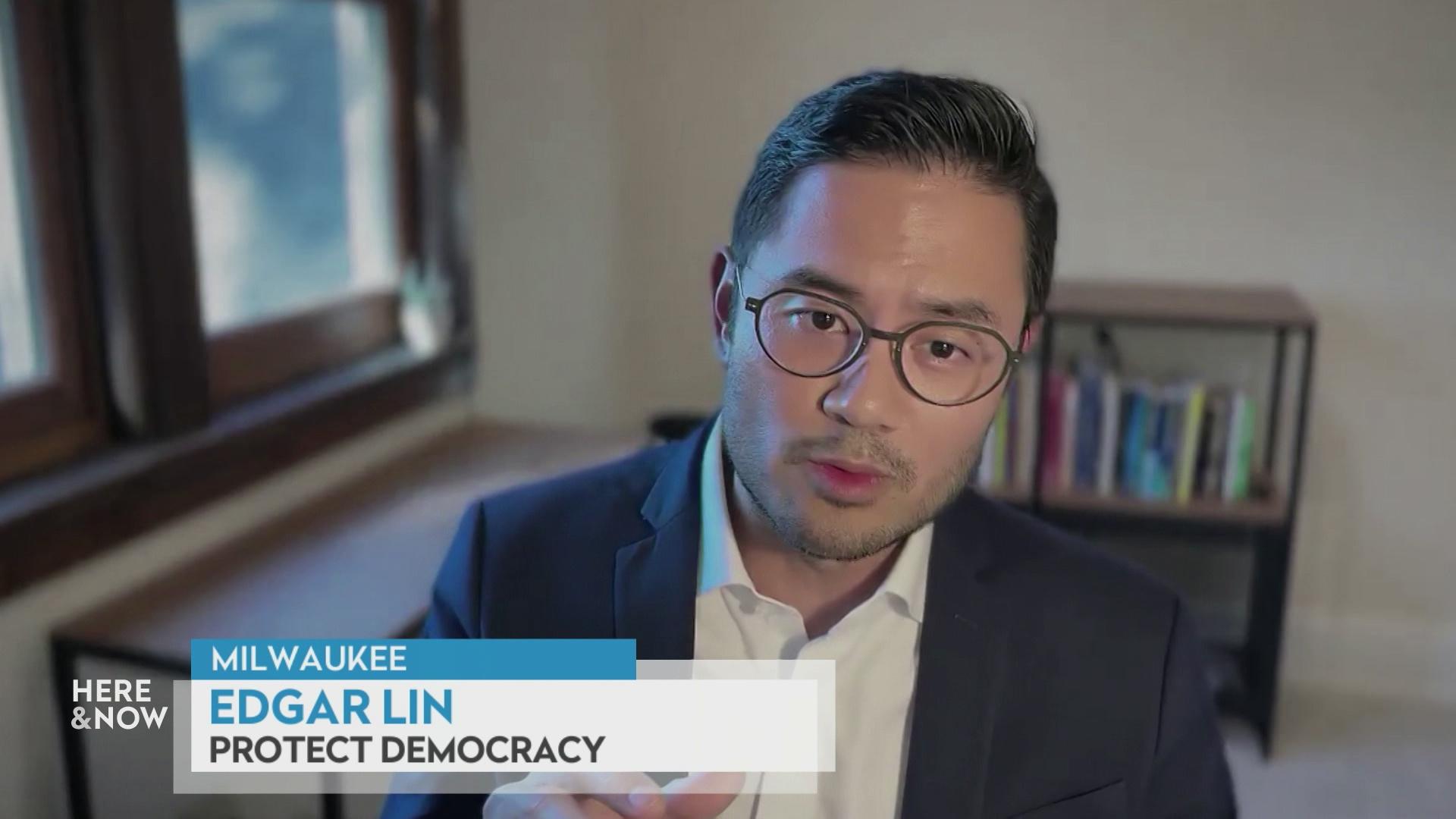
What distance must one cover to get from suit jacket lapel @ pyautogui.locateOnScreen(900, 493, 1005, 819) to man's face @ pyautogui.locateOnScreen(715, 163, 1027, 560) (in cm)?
11

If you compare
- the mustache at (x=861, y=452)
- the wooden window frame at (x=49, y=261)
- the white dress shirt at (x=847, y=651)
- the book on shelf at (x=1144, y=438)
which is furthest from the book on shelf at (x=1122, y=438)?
the wooden window frame at (x=49, y=261)

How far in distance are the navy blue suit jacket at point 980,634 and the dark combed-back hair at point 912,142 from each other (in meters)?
0.25

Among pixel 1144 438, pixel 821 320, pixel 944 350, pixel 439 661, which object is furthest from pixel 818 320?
pixel 1144 438

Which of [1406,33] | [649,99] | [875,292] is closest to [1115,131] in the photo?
[1406,33]

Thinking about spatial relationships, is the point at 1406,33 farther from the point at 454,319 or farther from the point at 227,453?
the point at 227,453

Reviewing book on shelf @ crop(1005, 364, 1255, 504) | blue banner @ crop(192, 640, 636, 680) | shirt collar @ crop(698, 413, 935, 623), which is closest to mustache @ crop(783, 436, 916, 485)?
shirt collar @ crop(698, 413, 935, 623)

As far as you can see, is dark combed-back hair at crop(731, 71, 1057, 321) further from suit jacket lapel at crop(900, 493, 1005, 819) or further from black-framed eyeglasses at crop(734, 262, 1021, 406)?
suit jacket lapel at crop(900, 493, 1005, 819)

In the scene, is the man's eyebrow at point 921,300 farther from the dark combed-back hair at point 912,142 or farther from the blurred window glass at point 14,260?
the blurred window glass at point 14,260

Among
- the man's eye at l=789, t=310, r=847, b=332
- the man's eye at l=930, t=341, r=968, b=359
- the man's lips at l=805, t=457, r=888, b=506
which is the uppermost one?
the man's eye at l=789, t=310, r=847, b=332

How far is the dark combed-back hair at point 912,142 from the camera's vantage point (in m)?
0.90

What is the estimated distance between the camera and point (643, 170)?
298 centimetres

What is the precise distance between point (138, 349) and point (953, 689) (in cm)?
122

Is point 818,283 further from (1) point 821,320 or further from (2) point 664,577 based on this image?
(2) point 664,577

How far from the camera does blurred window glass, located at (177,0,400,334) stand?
68.9 inches
